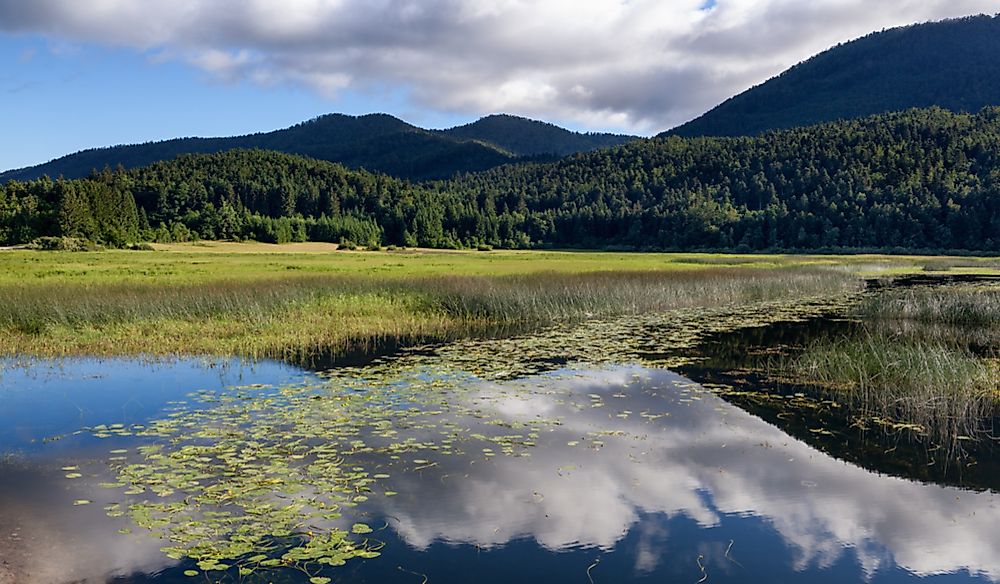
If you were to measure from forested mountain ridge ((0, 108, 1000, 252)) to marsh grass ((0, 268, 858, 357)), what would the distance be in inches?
2438

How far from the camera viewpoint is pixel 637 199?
14925 cm

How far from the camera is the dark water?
291 inches

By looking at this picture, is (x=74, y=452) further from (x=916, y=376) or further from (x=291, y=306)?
(x=916, y=376)

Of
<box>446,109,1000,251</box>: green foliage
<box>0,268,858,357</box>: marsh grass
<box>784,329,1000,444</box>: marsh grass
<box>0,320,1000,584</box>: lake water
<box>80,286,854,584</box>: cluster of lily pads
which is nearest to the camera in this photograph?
<box>0,320,1000,584</box>: lake water

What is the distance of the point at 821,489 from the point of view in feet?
32.0

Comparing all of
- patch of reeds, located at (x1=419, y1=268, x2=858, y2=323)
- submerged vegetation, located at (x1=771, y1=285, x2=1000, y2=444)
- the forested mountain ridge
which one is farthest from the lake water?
the forested mountain ridge

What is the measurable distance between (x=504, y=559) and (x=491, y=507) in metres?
1.42

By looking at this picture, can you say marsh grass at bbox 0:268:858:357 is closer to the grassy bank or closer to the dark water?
the grassy bank

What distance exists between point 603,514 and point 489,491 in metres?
1.47

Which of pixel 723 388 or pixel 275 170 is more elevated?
pixel 275 170

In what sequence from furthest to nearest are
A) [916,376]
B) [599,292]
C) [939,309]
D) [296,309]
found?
[599,292], [939,309], [296,309], [916,376]

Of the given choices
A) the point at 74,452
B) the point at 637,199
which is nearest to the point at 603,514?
the point at 74,452

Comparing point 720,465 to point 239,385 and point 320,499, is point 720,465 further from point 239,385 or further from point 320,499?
point 239,385

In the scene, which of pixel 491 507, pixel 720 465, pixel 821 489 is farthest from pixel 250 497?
pixel 821 489
